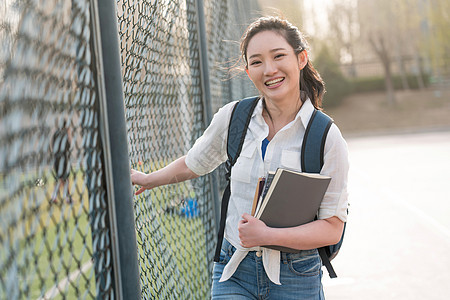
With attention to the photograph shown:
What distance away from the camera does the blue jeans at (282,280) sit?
2410 mm

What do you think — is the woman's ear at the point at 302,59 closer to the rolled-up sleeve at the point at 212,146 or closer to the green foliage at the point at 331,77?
the rolled-up sleeve at the point at 212,146

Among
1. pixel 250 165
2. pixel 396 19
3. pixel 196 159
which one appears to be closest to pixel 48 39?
pixel 250 165

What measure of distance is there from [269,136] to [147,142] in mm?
592

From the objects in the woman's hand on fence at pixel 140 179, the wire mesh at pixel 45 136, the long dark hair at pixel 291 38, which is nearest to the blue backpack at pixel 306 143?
the long dark hair at pixel 291 38

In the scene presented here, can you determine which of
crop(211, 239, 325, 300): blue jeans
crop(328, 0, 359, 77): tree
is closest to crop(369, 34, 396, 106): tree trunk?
crop(328, 0, 359, 77): tree

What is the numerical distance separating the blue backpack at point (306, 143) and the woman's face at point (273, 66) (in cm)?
13

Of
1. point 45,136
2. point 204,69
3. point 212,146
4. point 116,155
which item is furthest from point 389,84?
point 45,136

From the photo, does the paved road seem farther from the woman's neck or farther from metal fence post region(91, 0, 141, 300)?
metal fence post region(91, 0, 141, 300)

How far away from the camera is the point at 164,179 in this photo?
8.80ft

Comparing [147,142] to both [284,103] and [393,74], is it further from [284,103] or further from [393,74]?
[393,74]

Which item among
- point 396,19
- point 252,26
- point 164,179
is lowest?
point 164,179

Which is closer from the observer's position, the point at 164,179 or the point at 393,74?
the point at 164,179

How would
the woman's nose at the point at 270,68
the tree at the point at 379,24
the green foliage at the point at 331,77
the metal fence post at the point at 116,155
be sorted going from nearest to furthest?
the metal fence post at the point at 116,155, the woman's nose at the point at 270,68, the green foliage at the point at 331,77, the tree at the point at 379,24

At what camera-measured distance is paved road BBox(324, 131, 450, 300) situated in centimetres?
508
